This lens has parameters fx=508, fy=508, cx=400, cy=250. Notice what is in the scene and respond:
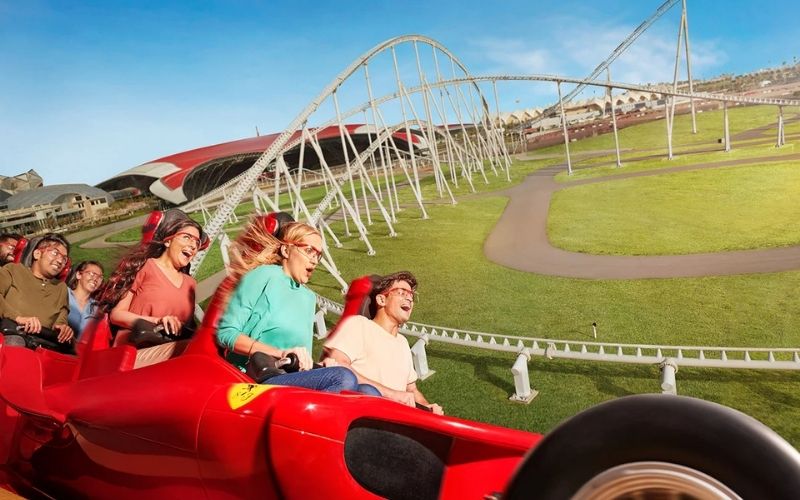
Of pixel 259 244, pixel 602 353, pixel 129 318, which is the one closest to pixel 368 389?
pixel 259 244

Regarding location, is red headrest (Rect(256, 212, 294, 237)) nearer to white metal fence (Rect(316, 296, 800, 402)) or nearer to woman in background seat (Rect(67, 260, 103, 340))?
woman in background seat (Rect(67, 260, 103, 340))

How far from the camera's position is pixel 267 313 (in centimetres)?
164

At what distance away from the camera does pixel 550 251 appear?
231 inches

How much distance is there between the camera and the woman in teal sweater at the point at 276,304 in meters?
1.43

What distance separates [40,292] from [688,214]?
18.7 ft

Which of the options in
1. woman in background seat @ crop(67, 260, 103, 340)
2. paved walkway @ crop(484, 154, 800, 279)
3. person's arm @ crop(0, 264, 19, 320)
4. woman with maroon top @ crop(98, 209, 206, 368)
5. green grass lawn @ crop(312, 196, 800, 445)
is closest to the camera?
woman with maroon top @ crop(98, 209, 206, 368)

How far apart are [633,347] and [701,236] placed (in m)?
1.82

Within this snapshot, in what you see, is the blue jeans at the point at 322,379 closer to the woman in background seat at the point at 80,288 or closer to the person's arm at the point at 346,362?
the person's arm at the point at 346,362

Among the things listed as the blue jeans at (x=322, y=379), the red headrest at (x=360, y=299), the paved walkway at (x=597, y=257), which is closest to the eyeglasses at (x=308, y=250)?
the red headrest at (x=360, y=299)

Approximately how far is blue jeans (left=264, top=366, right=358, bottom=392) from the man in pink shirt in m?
0.36

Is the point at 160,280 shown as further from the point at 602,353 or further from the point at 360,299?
the point at 602,353

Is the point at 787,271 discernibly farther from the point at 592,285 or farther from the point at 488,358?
the point at 488,358

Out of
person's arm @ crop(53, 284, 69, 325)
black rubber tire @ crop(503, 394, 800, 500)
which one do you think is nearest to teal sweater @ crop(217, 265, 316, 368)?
black rubber tire @ crop(503, 394, 800, 500)

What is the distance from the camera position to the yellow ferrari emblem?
1175 mm
